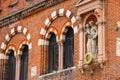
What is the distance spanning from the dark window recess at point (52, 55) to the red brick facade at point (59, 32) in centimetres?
17

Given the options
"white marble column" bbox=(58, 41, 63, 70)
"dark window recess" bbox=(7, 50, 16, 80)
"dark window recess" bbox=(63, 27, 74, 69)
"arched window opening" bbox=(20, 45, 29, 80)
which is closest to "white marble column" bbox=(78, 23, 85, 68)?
"dark window recess" bbox=(63, 27, 74, 69)

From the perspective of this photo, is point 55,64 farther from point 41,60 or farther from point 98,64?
point 98,64

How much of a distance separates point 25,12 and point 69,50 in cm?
387

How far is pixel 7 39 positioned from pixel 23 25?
1.33 meters

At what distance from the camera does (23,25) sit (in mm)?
26656

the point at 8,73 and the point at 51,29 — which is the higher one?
the point at 51,29

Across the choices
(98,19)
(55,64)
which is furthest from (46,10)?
(98,19)

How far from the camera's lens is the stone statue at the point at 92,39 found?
21705 mm

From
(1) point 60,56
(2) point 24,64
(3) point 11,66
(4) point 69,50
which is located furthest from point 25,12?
(4) point 69,50

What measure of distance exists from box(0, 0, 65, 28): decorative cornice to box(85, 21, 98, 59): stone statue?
2981 millimetres

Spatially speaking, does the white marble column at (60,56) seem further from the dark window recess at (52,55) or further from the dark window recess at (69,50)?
the dark window recess at (52,55)

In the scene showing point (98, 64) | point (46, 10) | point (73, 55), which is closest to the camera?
point (98, 64)

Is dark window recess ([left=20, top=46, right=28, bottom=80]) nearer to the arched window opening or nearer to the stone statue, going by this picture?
the arched window opening

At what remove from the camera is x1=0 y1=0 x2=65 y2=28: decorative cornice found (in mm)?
25181
